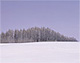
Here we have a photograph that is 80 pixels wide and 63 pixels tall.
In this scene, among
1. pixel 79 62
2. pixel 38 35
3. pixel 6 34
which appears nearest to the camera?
pixel 79 62

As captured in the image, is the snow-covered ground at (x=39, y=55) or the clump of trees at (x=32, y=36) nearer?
the snow-covered ground at (x=39, y=55)

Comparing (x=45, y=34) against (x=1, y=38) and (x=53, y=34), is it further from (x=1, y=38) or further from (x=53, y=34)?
(x=1, y=38)

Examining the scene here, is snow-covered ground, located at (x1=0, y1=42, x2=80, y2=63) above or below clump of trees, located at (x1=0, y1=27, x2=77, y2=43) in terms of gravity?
below

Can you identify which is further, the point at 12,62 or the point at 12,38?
the point at 12,38

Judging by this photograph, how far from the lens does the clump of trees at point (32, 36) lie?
747cm

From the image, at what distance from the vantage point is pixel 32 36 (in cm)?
778

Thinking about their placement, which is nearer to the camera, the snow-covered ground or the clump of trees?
the snow-covered ground

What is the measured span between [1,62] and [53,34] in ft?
18.1

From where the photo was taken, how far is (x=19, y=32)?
7754mm

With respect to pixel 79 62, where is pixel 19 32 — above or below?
above

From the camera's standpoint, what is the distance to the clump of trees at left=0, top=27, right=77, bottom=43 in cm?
747

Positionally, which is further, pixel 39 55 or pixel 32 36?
pixel 32 36

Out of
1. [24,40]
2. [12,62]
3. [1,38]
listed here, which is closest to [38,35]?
[24,40]

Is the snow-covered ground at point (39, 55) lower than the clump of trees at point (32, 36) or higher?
lower
